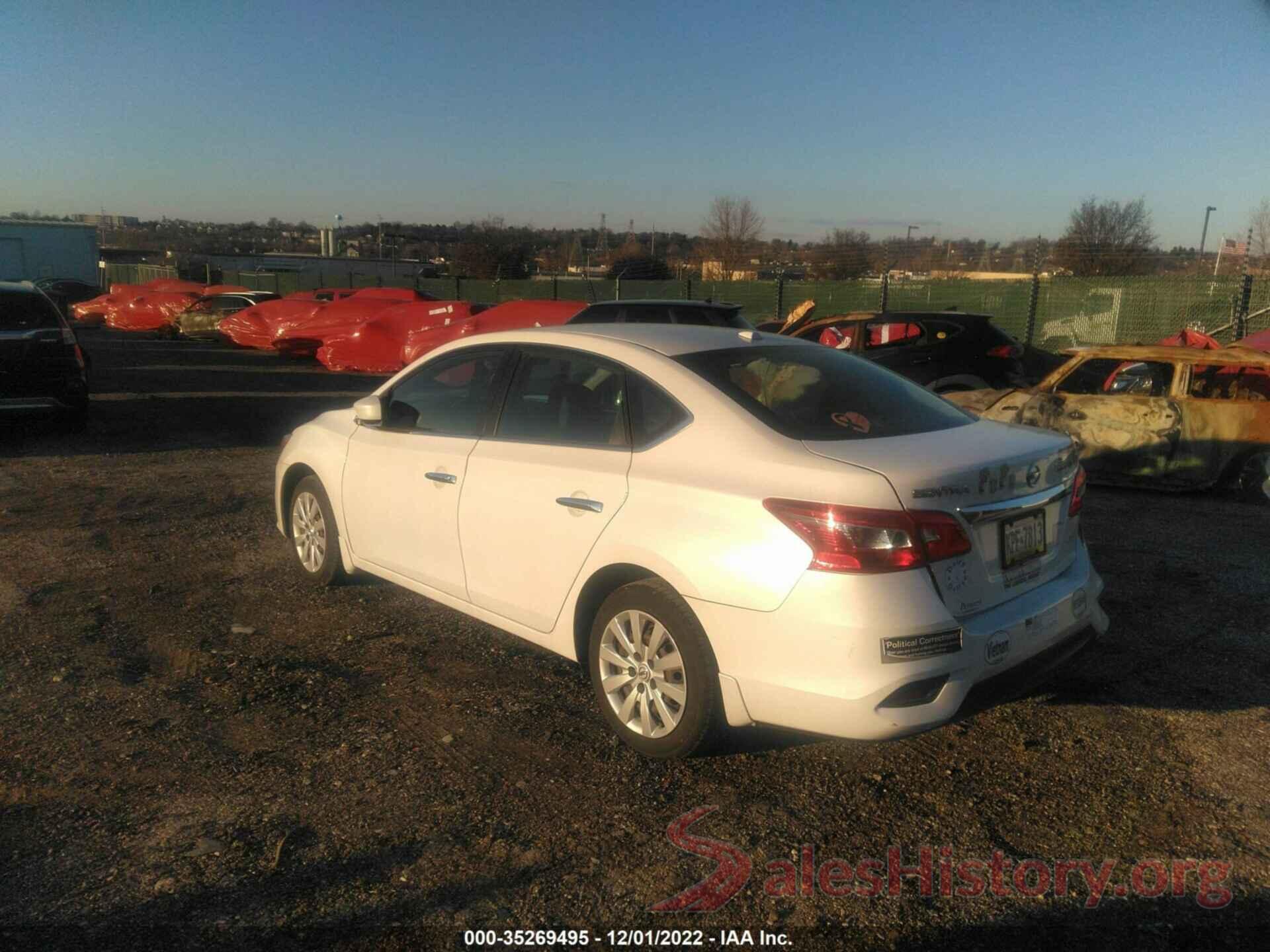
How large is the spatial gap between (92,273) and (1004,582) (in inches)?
2809

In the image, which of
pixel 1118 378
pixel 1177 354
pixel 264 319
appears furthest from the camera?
pixel 264 319

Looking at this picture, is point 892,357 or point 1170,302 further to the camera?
point 1170,302

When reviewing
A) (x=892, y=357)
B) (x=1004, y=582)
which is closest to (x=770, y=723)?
(x=1004, y=582)

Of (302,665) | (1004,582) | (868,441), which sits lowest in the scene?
(302,665)

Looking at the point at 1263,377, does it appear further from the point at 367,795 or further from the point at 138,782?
the point at 138,782

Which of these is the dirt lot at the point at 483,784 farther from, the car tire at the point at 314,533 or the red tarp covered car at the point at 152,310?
the red tarp covered car at the point at 152,310

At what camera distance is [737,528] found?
127 inches

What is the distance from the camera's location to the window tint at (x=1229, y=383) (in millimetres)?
8242

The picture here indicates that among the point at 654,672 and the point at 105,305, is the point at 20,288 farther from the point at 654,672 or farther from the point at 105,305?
the point at 105,305

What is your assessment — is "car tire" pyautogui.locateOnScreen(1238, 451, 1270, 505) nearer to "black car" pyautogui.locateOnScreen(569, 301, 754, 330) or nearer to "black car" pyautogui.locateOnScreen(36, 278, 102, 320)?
"black car" pyautogui.locateOnScreen(569, 301, 754, 330)

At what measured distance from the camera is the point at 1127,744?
3.82m

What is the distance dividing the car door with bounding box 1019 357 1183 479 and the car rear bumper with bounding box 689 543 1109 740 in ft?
18.6

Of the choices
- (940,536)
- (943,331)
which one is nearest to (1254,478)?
(943,331)

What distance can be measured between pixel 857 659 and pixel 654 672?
0.83 meters
